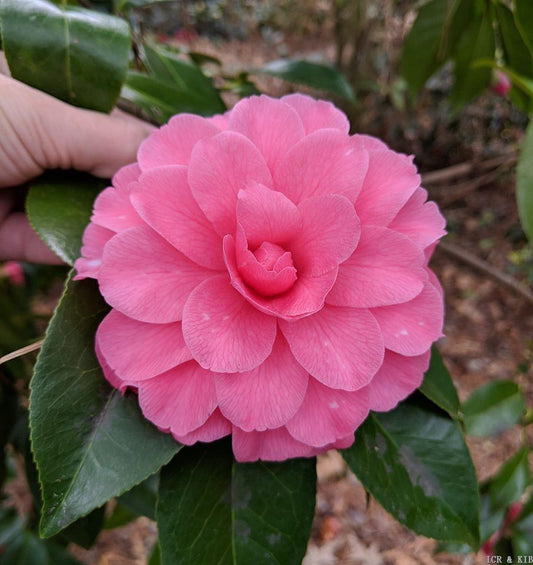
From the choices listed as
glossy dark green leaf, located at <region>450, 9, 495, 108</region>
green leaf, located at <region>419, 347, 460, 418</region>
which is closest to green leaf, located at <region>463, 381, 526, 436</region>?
green leaf, located at <region>419, 347, 460, 418</region>

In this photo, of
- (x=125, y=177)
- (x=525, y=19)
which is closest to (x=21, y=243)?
(x=125, y=177)

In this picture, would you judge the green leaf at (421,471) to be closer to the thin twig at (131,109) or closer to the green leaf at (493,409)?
the green leaf at (493,409)

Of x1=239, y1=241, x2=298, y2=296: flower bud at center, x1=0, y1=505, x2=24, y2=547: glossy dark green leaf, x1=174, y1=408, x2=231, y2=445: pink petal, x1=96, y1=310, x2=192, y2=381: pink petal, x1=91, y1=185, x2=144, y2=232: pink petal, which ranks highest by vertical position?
x1=91, y1=185, x2=144, y2=232: pink petal

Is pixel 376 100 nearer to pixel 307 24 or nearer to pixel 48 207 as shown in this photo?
pixel 307 24

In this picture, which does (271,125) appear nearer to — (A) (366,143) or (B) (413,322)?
(A) (366,143)

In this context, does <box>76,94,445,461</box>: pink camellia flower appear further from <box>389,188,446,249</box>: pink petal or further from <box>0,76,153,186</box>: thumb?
<box>0,76,153,186</box>: thumb

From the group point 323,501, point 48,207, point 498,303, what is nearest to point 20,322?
point 48,207
